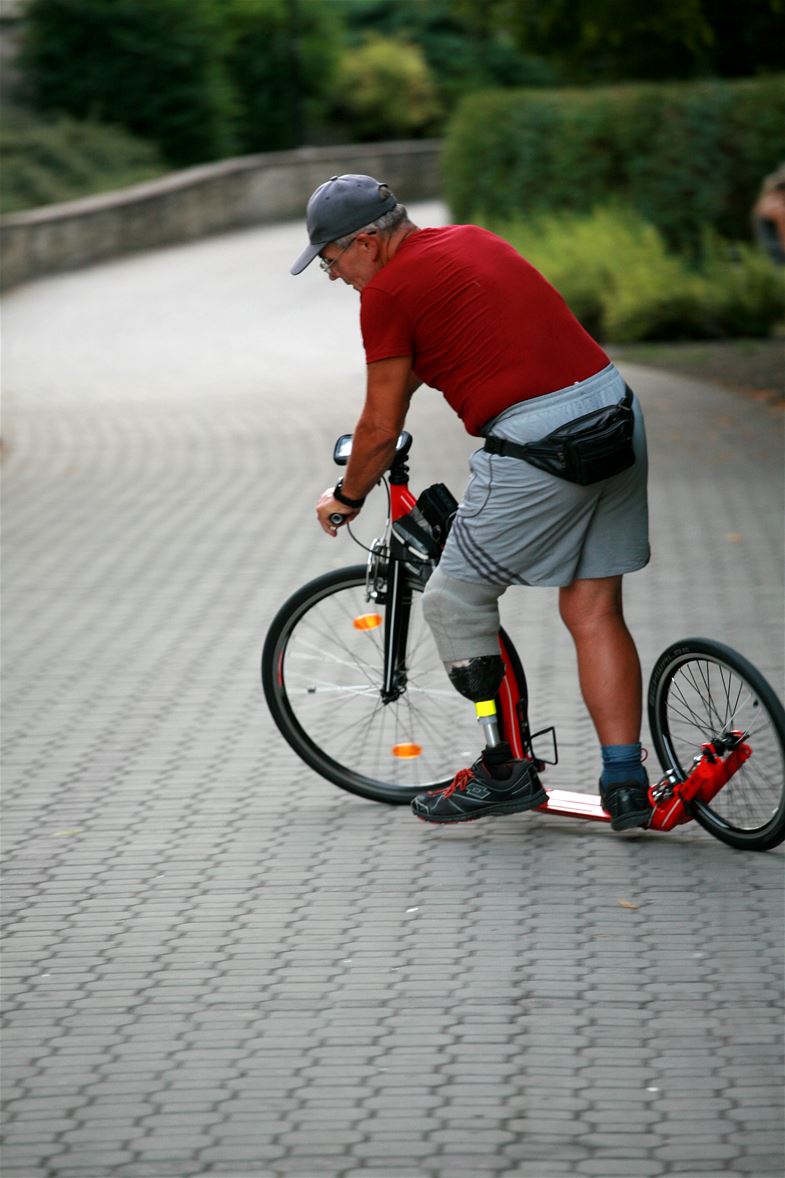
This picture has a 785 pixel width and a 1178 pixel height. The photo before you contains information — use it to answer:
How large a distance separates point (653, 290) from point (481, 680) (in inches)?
495

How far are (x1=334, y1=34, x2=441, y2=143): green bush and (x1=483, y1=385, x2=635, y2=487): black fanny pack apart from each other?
37.0 meters

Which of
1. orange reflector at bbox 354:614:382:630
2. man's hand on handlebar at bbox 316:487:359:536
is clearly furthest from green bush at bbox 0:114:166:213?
man's hand on handlebar at bbox 316:487:359:536

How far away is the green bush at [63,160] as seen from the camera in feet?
87.5

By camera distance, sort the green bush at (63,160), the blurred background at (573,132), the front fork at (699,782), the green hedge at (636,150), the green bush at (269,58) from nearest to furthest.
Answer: the front fork at (699,782)
the blurred background at (573,132)
the green hedge at (636,150)
the green bush at (63,160)
the green bush at (269,58)

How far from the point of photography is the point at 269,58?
3753 cm

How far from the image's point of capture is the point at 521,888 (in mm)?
4602

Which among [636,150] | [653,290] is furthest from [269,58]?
[653,290]

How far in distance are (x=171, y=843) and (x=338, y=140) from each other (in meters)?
38.0

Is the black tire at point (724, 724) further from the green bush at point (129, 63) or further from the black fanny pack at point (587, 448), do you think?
the green bush at point (129, 63)

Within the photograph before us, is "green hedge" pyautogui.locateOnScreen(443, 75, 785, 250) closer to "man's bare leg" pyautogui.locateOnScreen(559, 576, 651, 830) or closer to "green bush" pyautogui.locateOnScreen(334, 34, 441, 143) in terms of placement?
"man's bare leg" pyautogui.locateOnScreen(559, 576, 651, 830)

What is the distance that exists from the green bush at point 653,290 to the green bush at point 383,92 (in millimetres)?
23368

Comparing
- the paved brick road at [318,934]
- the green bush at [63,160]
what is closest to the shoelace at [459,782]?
the paved brick road at [318,934]

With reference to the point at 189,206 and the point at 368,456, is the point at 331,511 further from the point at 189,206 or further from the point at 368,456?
the point at 189,206

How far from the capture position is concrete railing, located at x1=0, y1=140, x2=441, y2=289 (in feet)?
78.5
